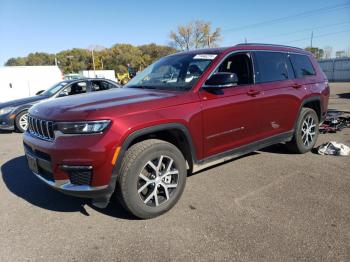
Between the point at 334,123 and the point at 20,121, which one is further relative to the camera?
the point at 20,121

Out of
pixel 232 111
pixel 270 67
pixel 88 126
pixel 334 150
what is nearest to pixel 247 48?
pixel 270 67

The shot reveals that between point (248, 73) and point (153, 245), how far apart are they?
2809 millimetres

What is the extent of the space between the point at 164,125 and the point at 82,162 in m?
0.94

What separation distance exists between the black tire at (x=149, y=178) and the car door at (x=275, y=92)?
1.70 m

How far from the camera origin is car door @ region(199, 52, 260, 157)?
390 centimetres

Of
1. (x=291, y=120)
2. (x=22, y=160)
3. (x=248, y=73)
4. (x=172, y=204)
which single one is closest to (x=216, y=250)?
(x=172, y=204)

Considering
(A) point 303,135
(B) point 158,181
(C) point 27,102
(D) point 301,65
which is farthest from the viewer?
(C) point 27,102

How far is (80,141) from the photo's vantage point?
3.03 meters

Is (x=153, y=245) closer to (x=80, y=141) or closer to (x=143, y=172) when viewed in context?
(x=143, y=172)

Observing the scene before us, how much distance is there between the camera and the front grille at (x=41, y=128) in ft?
10.8

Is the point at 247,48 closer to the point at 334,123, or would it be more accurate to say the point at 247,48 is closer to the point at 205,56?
the point at 205,56

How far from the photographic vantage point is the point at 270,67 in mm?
4902

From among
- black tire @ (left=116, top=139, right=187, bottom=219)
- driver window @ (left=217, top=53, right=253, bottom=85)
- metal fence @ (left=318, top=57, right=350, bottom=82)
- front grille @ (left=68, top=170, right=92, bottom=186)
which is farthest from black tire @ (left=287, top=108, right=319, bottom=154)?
metal fence @ (left=318, top=57, right=350, bottom=82)

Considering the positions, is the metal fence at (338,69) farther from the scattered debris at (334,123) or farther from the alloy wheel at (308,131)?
the alloy wheel at (308,131)
